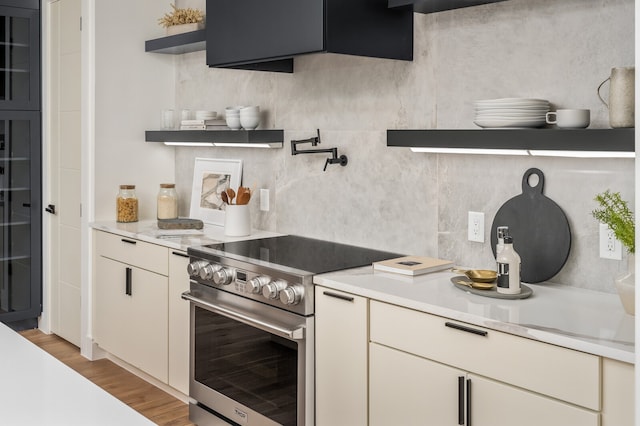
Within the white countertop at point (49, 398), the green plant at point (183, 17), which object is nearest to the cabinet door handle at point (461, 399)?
the white countertop at point (49, 398)

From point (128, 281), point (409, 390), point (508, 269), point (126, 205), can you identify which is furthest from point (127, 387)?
point (508, 269)

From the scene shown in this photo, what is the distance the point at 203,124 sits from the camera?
4.04 meters

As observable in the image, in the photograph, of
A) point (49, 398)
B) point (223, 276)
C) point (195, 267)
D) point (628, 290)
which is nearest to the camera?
point (49, 398)

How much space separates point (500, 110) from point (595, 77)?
338 mm

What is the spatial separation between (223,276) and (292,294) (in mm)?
480

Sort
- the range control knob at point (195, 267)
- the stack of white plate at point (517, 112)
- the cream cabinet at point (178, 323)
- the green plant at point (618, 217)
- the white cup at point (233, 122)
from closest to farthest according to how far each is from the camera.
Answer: the green plant at point (618, 217), the stack of white plate at point (517, 112), the range control knob at point (195, 267), the cream cabinet at point (178, 323), the white cup at point (233, 122)

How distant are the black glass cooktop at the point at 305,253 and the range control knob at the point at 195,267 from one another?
0.32ft

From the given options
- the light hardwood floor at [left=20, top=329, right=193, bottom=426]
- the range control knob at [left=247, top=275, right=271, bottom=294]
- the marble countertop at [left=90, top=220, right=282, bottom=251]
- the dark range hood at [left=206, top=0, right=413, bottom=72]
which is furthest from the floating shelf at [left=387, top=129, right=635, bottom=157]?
the light hardwood floor at [left=20, top=329, right=193, bottom=426]

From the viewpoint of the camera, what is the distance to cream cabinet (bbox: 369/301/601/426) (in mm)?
1875

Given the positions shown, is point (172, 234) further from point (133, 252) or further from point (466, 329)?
point (466, 329)

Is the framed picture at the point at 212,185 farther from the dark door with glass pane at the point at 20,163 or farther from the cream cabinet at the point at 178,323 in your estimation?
the dark door with glass pane at the point at 20,163

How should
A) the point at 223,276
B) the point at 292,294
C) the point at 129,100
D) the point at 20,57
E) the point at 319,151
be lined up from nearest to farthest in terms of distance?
the point at 292,294
the point at 223,276
the point at 319,151
the point at 129,100
the point at 20,57

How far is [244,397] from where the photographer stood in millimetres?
3014

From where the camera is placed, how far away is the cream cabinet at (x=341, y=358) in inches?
98.0
